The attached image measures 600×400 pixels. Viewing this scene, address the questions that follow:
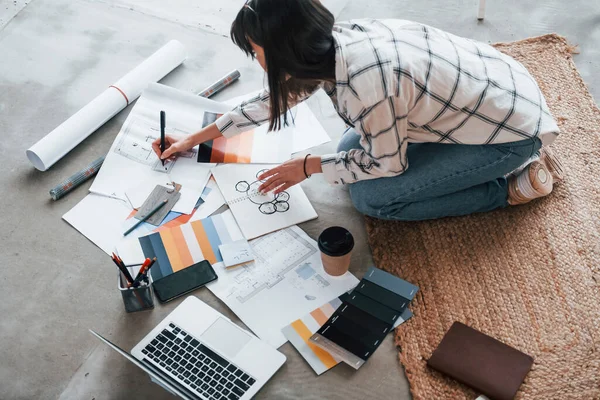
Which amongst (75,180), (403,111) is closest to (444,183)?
(403,111)

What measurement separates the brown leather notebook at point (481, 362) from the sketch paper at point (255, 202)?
1.69ft

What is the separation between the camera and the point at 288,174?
1642mm

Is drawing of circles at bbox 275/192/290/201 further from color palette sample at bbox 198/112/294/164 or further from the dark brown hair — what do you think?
the dark brown hair

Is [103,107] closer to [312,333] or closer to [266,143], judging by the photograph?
[266,143]

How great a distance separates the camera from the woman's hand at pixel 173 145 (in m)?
1.80

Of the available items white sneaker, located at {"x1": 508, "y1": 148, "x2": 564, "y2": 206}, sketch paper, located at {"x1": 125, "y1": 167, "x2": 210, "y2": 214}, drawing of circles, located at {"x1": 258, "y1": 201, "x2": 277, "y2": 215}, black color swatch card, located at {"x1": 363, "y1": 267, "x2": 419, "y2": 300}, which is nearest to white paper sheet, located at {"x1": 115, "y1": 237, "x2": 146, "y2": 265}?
sketch paper, located at {"x1": 125, "y1": 167, "x2": 210, "y2": 214}

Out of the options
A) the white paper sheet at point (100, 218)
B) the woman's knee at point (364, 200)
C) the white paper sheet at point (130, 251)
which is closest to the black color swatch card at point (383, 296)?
the woman's knee at point (364, 200)

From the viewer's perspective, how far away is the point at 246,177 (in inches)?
71.2

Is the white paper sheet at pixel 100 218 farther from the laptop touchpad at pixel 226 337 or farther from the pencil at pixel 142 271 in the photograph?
the laptop touchpad at pixel 226 337

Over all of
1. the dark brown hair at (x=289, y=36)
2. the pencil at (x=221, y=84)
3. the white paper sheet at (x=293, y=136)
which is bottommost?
the white paper sheet at (x=293, y=136)

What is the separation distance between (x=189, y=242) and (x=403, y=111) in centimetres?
67

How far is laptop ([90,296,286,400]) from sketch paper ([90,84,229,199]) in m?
0.48

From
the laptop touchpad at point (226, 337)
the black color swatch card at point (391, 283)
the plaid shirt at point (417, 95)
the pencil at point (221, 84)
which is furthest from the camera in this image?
the pencil at point (221, 84)

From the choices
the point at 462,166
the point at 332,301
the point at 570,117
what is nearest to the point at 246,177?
the point at 332,301
